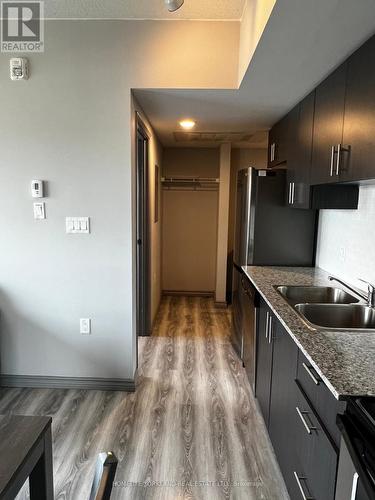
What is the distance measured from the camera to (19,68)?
2.24 meters

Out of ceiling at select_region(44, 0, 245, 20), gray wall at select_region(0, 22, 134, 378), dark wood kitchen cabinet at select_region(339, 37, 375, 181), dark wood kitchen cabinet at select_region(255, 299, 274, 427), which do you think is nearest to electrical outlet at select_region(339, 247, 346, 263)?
dark wood kitchen cabinet at select_region(255, 299, 274, 427)

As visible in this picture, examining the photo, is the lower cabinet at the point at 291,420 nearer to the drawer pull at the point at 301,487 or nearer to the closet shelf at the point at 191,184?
the drawer pull at the point at 301,487

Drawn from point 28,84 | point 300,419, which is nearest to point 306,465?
point 300,419

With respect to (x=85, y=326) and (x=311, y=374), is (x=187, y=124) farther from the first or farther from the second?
(x=311, y=374)

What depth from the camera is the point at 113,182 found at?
2.36 meters

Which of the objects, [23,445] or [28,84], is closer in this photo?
[23,445]

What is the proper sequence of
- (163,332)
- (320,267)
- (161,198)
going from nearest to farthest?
(320,267), (163,332), (161,198)

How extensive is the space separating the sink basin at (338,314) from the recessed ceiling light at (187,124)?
7.14ft

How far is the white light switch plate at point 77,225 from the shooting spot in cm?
240

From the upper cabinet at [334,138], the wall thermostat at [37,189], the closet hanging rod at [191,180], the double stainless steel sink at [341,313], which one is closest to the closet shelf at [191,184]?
the closet hanging rod at [191,180]

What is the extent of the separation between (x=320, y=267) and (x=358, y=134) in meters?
1.50

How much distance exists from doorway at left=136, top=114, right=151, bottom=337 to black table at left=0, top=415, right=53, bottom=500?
6.80 feet

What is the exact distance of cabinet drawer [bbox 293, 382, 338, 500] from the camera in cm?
108

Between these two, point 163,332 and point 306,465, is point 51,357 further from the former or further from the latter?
point 306,465
